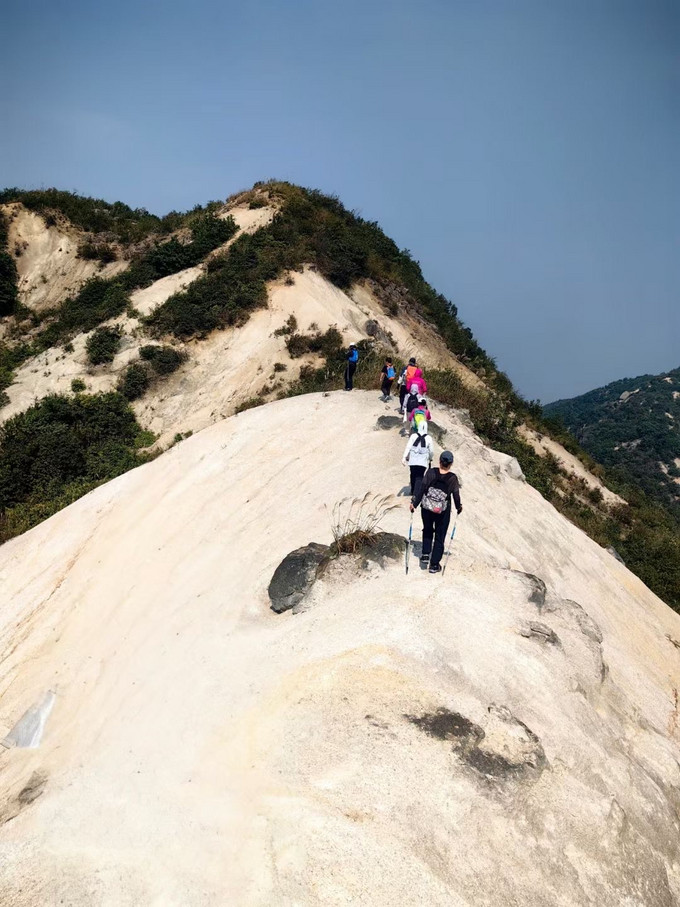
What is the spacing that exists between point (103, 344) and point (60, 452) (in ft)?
21.6

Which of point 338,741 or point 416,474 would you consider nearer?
point 338,741

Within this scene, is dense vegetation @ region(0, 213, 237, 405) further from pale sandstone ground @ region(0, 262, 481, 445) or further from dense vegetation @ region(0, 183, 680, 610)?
pale sandstone ground @ region(0, 262, 481, 445)

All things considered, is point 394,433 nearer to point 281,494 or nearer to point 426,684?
Answer: point 281,494

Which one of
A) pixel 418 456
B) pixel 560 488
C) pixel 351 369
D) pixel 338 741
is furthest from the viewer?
pixel 560 488

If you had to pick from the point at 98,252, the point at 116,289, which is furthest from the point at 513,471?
the point at 98,252

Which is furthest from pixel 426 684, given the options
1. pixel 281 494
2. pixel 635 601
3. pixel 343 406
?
pixel 343 406

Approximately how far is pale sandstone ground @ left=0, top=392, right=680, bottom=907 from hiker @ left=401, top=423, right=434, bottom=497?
0.86 metres

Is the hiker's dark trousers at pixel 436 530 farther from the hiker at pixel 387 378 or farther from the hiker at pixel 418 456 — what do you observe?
the hiker at pixel 387 378

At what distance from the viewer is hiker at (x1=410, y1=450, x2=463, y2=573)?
6.83 m

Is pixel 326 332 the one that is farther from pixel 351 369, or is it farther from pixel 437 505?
pixel 437 505

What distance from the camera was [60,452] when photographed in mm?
16984

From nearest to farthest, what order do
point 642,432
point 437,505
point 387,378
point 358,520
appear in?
point 437,505
point 358,520
point 387,378
point 642,432

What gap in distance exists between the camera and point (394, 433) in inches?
473

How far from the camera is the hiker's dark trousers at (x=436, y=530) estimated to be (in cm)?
681
